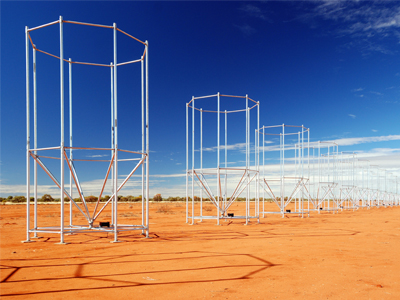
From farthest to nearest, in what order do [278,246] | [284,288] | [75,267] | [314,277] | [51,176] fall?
[51,176] → [278,246] → [75,267] → [314,277] → [284,288]

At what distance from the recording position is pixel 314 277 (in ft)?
22.3

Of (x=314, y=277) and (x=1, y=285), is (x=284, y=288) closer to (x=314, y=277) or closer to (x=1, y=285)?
(x=314, y=277)

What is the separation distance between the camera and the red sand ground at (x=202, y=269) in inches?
229

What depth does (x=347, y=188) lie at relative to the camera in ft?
122

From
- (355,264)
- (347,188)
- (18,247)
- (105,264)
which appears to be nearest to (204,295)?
(105,264)

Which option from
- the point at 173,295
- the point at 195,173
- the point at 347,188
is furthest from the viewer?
the point at 347,188

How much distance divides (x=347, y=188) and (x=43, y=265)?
3577 cm

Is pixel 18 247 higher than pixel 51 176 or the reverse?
the reverse

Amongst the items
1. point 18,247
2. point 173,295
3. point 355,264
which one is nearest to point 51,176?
point 18,247

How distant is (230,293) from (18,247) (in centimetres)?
799

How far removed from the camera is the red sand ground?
5.82m

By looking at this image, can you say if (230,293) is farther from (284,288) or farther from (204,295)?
(284,288)

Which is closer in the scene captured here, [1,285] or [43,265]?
[1,285]

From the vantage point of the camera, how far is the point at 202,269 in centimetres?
740
